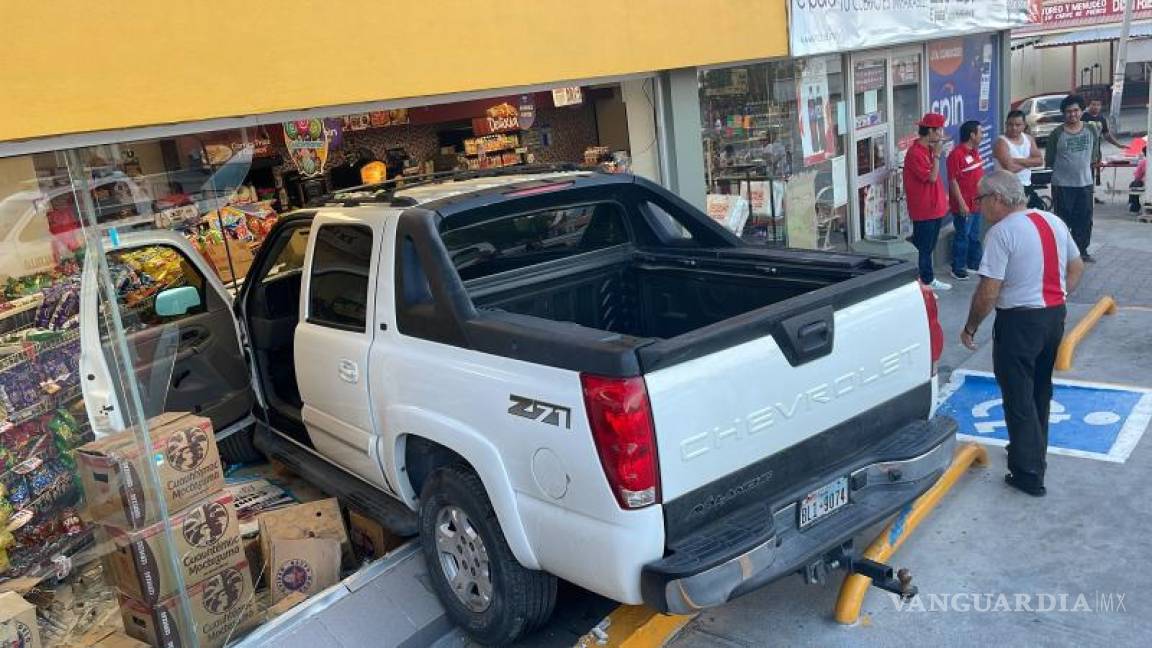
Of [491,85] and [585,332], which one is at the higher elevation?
[491,85]

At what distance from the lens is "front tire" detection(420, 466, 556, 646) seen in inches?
146

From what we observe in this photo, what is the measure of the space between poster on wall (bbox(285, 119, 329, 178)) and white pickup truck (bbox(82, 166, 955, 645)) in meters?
1.77

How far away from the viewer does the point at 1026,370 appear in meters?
4.81

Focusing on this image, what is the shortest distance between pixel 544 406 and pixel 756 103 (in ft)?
22.4

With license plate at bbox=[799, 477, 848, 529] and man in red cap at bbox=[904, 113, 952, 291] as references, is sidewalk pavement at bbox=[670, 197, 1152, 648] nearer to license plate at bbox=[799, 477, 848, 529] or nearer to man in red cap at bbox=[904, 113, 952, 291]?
license plate at bbox=[799, 477, 848, 529]

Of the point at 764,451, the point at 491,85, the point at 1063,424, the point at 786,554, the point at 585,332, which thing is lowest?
the point at 1063,424

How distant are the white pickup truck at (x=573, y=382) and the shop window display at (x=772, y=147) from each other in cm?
423

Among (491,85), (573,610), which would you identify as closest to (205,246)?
(491,85)

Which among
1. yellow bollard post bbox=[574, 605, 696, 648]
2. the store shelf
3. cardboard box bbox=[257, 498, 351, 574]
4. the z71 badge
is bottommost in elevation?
yellow bollard post bbox=[574, 605, 696, 648]

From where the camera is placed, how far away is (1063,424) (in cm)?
580

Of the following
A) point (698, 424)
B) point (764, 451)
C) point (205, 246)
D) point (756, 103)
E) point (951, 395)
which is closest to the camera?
point (698, 424)

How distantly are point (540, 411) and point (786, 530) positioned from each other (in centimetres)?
106

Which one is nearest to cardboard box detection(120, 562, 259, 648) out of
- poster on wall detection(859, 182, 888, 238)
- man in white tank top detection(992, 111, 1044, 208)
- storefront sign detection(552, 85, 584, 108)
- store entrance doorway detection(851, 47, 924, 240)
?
storefront sign detection(552, 85, 584, 108)

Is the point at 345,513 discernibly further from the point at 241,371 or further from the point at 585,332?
the point at 585,332
